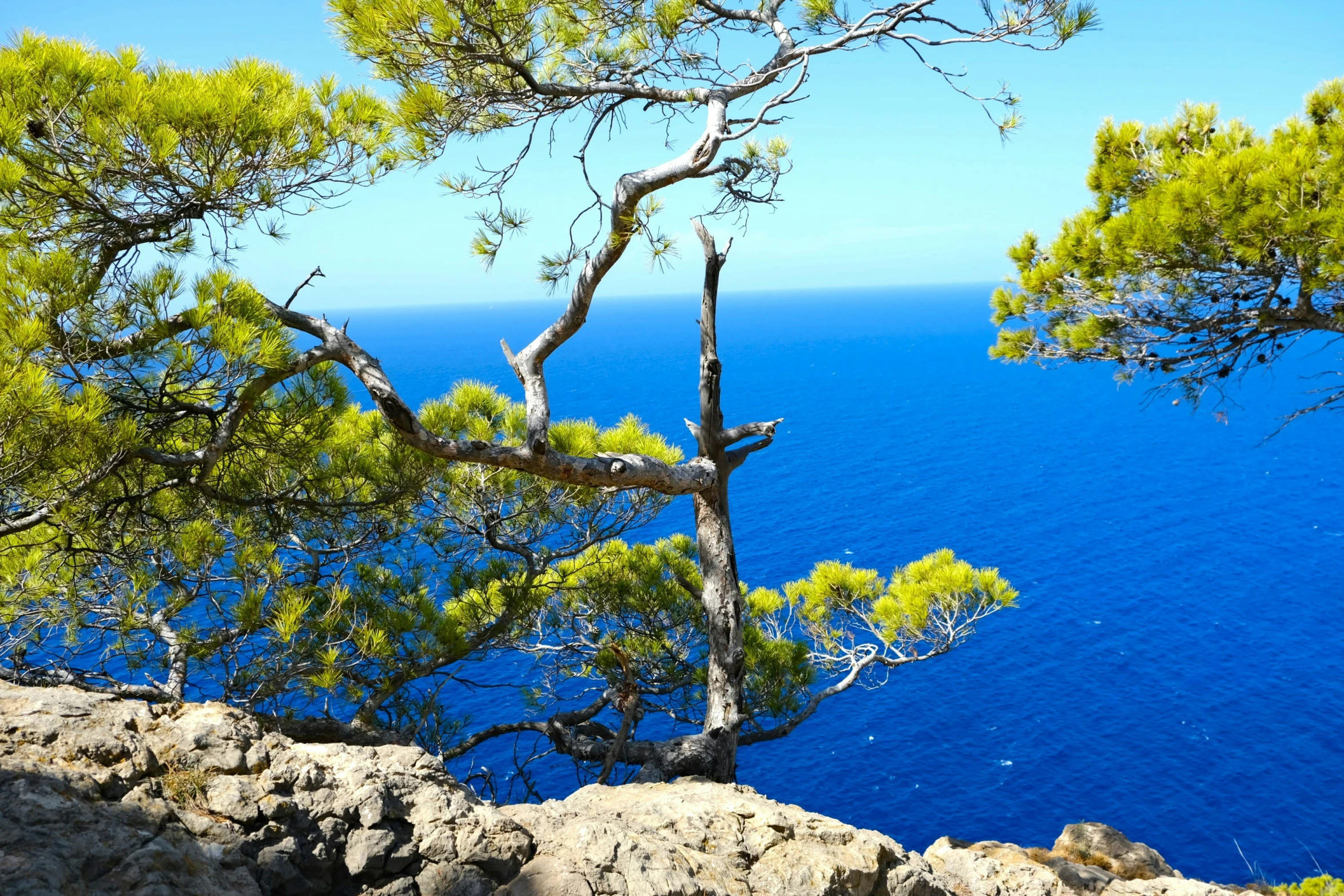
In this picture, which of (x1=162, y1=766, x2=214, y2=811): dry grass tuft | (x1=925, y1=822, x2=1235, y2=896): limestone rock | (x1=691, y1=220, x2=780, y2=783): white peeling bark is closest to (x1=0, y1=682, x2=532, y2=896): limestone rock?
(x1=162, y1=766, x2=214, y2=811): dry grass tuft

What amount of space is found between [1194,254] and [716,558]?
157 inches

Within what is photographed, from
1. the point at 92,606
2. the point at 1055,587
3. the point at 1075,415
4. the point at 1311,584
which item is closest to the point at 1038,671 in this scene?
the point at 1055,587

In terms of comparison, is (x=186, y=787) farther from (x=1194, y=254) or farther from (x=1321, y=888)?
(x=1321, y=888)

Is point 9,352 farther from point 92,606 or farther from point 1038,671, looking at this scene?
point 1038,671

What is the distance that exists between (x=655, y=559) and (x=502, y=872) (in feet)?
16.3

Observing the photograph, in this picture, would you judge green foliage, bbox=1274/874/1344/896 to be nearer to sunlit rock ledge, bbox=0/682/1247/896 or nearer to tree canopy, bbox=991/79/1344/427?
tree canopy, bbox=991/79/1344/427

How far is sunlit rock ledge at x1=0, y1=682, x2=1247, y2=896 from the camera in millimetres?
2631

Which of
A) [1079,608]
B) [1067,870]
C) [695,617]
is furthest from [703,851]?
[1079,608]

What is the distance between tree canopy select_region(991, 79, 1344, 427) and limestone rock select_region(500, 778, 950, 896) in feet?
12.9

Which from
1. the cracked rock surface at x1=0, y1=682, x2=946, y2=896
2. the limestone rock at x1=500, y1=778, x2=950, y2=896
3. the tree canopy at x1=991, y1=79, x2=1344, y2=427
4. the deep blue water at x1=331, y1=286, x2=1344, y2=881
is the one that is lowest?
the deep blue water at x1=331, y1=286, x2=1344, y2=881

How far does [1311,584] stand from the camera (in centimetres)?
2825

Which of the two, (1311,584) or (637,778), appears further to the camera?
(1311,584)

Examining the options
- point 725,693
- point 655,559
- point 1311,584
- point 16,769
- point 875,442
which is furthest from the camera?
point 875,442

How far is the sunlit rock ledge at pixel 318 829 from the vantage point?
263cm
